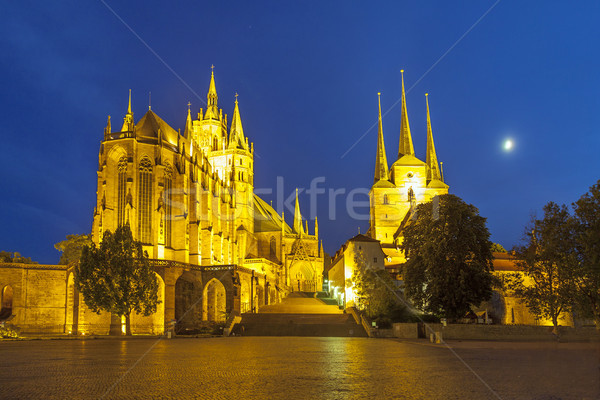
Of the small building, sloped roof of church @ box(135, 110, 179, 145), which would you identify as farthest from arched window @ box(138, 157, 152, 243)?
the small building

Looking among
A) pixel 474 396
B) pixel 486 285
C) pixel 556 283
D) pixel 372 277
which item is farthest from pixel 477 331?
pixel 474 396

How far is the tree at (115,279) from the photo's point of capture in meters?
39.2

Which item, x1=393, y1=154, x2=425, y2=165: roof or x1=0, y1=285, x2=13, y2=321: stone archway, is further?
x1=393, y1=154, x2=425, y2=165: roof

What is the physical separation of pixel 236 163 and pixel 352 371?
3209 inches

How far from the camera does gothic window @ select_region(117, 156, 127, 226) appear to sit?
180 ft

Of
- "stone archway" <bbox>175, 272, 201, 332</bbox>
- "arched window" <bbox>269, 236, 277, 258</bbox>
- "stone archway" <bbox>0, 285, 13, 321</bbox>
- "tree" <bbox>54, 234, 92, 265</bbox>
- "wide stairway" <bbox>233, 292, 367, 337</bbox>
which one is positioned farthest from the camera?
"arched window" <bbox>269, 236, 277, 258</bbox>

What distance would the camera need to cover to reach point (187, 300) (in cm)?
5038

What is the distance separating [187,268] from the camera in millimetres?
50844

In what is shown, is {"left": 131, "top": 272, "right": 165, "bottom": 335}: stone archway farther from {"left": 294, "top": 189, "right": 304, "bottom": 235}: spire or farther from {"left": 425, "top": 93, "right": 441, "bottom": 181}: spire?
{"left": 425, "top": 93, "right": 441, "bottom": 181}: spire

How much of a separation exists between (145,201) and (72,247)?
722 inches

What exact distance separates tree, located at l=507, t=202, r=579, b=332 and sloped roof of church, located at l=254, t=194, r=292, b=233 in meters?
58.3

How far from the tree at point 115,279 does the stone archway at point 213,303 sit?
36.5 ft

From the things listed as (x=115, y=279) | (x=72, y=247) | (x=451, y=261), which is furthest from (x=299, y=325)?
(x=72, y=247)

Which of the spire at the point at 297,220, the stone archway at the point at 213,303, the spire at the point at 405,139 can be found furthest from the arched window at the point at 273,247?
the stone archway at the point at 213,303
